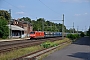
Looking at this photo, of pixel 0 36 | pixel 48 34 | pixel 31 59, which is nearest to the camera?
pixel 31 59

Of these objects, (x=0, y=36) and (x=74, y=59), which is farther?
(x=0, y=36)

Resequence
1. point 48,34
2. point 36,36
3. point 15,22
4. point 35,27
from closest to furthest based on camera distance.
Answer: point 36,36 → point 48,34 → point 15,22 → point 35,27

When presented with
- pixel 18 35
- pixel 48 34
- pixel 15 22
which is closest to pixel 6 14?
pixel 15 22

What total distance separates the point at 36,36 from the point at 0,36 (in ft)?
38.9

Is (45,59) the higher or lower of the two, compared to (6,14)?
lower

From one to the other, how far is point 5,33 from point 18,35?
2029cm

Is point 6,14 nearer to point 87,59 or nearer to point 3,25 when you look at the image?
point 3,25

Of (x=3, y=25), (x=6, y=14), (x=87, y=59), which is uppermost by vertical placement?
(x=6, y=14)

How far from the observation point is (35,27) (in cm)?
11600

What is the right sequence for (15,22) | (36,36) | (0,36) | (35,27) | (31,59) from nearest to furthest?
1. (31,59)
2. (36,36)
3. (0,36)
4. (15,22)
5. (35,27)

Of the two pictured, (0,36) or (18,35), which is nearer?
(0,36)

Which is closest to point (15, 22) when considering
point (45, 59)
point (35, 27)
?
point (35, 27)

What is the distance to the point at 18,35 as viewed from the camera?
8238 centimetres

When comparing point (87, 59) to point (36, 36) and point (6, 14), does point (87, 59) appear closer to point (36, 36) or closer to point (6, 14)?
point (36, 36)
